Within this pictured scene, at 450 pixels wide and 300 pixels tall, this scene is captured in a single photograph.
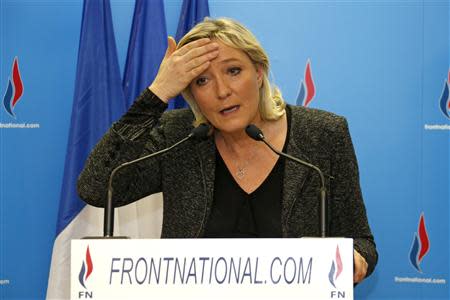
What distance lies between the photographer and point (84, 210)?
311cm

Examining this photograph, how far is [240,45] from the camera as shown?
2.17 meters

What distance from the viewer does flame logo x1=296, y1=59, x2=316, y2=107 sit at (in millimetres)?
3355

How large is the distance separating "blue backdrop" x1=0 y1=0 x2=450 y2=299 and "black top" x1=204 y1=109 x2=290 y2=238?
4.16 ft

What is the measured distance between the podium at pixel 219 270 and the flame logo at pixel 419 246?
1.97 m

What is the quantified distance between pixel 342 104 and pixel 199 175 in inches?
53.7

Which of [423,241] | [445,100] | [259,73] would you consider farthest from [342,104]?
[259,73]

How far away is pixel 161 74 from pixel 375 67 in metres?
1.53

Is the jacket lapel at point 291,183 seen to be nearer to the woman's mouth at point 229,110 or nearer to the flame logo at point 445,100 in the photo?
the woman's mouth at point 229,110

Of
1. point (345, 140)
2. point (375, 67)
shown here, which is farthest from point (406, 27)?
point (345, 140)

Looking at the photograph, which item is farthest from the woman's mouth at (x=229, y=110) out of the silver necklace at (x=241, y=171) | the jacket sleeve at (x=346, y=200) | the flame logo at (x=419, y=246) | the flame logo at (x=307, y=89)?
the flame logo at (x=419, y=246)

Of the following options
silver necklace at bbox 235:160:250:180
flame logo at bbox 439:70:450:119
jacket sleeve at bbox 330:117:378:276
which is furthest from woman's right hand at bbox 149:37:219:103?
flame logo at bbox 439:70:450:119

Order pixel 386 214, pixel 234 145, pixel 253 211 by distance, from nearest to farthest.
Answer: pixel 253 211 → pixel 234 145 → pixel 386 214

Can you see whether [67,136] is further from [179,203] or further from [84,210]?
[179,203]

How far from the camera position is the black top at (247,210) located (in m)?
2.12
